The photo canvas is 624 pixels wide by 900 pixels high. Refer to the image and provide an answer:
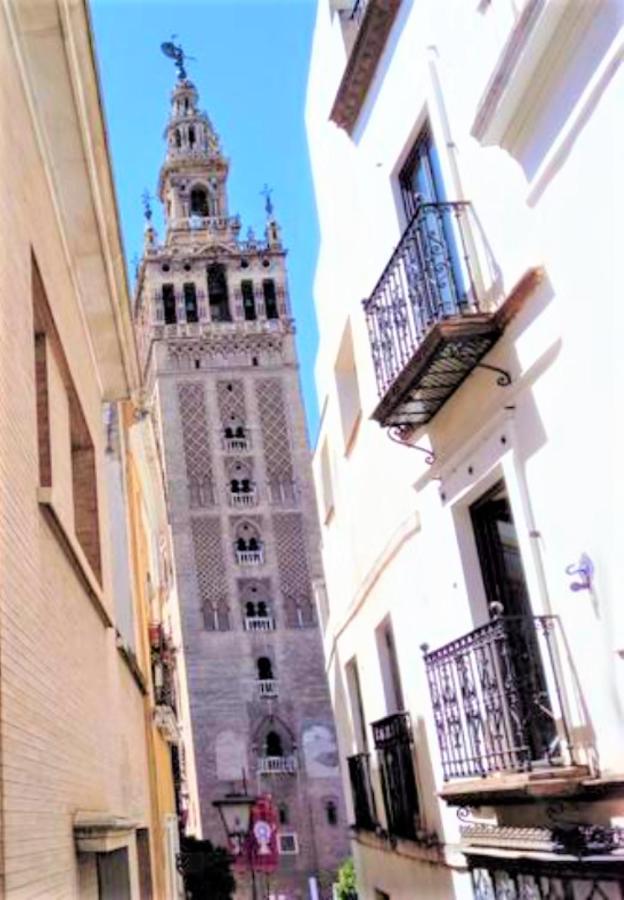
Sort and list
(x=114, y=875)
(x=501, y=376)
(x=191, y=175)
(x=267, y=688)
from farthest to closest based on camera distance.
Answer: (x=191, y=175)
(x=267, y=688)
(x=114, y=875)
(x=501, y=376)

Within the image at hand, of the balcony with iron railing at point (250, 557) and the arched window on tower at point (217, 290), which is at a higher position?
the arched window on tower at point (217, 290)

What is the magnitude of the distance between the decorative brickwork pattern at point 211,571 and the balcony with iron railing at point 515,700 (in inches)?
1866

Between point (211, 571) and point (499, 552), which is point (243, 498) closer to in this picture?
point (211, 571)

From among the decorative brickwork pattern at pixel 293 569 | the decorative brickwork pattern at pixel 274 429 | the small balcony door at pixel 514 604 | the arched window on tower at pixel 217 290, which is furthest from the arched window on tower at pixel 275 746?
the small balcony door at pixel 514 604

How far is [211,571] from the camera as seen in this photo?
53.0m

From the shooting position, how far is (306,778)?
160 feet

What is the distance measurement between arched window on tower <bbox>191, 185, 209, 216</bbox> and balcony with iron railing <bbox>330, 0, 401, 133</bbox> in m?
58.7

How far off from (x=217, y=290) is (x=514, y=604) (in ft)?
190

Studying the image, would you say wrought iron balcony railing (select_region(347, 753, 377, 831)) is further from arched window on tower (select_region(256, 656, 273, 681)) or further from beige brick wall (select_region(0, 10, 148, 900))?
arched window on tower (select_region(256, 656, 273, 681))

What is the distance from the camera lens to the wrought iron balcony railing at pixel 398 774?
285 inches

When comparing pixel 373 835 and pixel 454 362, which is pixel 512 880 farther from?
pixel 373 835

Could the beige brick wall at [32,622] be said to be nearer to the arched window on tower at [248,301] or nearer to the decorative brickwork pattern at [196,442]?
the decorative brickwork pattern at [196,442]

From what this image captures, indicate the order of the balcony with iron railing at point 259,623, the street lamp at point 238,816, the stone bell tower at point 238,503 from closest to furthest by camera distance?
the street lamp at point 238,816
the stone bell tower at point 238,503
the balcony with iron railing at point 259,623

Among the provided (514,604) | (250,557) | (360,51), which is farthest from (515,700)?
(250,557)
